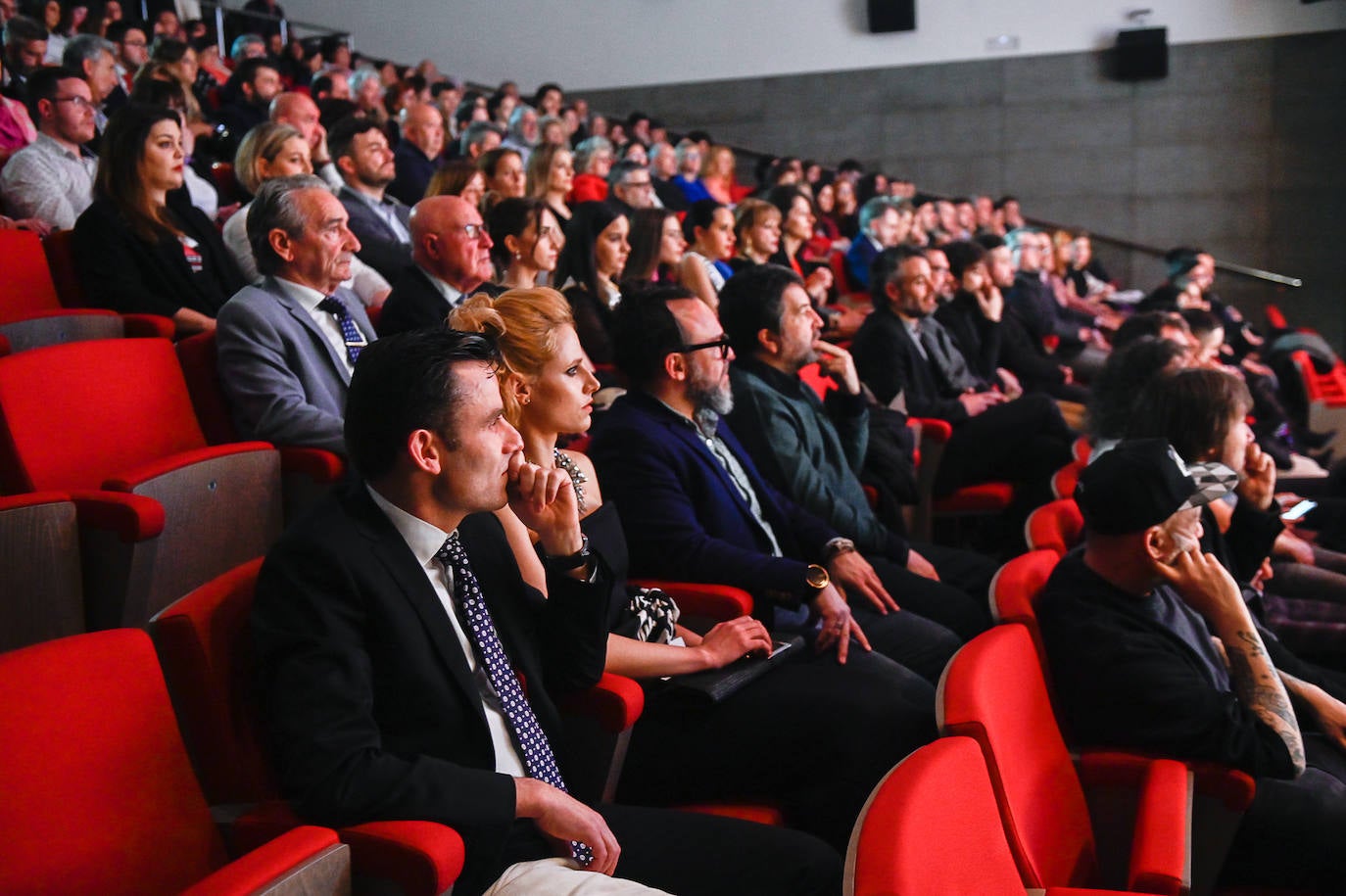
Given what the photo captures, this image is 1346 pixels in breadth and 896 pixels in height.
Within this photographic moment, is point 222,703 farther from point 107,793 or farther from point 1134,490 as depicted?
point 1134,490

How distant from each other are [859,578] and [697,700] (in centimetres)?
67

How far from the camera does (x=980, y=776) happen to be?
1097 millimetres

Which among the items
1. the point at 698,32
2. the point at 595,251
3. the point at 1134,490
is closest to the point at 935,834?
the point at 1134,490

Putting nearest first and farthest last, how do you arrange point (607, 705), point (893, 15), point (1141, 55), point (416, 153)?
1. point (607, 705)
2. point (416, 153)
3. point (1141, 55)
4. point (893, 15)

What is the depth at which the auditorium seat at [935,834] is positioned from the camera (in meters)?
0.85

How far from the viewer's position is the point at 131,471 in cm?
188

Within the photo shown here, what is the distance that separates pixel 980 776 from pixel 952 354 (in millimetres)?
3226

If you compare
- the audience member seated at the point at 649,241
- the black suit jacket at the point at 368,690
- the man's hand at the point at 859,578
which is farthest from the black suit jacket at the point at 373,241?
the black suit jacket at the point at 368,690

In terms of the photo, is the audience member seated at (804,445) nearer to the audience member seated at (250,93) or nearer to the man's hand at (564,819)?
the man's hand at (564,819)

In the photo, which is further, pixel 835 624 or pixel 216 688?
pixel 835 624

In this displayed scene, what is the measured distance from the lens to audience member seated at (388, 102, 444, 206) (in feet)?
16.5

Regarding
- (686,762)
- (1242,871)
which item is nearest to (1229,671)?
(1242,871)

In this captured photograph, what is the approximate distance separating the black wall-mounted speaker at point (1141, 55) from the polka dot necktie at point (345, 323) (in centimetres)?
856

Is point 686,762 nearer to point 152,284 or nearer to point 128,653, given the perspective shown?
point 128,653
